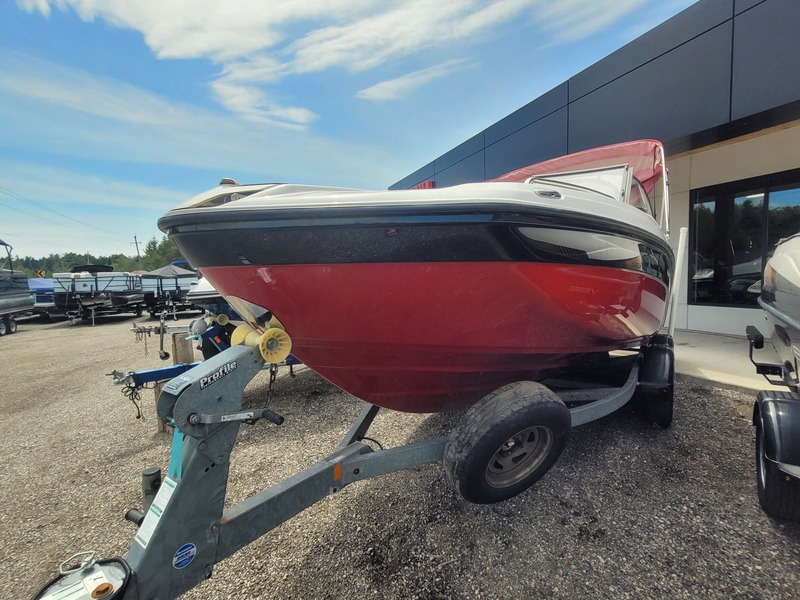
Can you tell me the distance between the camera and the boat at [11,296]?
11.7 meters

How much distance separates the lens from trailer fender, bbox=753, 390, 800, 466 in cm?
176

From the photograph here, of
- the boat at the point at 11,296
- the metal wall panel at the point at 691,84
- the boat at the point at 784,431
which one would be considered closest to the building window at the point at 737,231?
the metal wall panel at the point at 691,84

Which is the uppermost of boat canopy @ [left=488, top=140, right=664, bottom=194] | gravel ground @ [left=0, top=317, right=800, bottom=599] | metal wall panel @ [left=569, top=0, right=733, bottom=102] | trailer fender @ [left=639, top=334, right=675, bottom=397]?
metal wall panel @ [left=569, top=0, right=733, bottom=102]

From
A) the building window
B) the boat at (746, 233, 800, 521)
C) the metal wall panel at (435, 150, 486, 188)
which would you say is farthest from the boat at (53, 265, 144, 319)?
the building window

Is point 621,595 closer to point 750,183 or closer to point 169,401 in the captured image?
point 169,401

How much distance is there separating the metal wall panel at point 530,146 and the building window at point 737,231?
257 centimetres

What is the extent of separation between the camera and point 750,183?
5934 mm

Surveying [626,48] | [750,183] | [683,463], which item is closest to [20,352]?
[683,463]

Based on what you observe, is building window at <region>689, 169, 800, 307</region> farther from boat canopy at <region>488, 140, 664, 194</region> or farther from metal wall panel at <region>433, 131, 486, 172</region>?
metal wall panel at <region>433, 131, 486, 172</region>

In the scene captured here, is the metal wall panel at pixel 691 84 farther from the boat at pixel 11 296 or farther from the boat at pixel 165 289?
the boat at pixel 11 296

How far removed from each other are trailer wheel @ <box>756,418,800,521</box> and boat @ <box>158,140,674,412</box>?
0.99 metres

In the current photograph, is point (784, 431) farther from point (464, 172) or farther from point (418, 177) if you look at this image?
point (418, 177)

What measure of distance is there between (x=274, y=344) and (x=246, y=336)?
19 cm

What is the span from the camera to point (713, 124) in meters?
4.82
